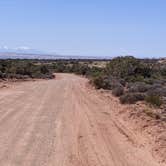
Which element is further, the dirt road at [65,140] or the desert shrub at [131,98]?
the desert shrub at [131,98]

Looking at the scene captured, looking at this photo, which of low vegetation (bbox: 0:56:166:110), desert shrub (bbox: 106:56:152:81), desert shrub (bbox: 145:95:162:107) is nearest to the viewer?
desert shrub (bbox: 145:95:162:107)

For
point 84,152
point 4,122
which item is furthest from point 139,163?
point 4,122

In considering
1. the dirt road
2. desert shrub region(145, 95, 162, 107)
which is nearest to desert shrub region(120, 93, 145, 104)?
desert shrub region(145, 95, 162, 107)

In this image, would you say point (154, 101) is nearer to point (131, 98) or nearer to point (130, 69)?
point (131, 98)

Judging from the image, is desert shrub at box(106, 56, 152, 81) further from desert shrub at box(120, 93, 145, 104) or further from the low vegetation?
desert shrub at box(120, 93, 145, 104)

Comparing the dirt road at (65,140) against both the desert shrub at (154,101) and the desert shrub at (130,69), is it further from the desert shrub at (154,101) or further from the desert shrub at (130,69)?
the desert shrub at (130,69)

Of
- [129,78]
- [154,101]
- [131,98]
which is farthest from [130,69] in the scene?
[154,101]

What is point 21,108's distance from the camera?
74.5 ft

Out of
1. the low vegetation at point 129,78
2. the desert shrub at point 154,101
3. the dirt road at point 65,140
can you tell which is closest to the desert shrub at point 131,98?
the low vegetation at point 129,78

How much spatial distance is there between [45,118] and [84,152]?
728 cm

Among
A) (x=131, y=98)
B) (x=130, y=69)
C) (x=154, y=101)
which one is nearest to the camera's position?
(x=154, y=101)

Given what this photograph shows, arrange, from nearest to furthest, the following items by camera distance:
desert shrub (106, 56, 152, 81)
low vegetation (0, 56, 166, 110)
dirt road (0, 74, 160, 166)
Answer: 1. dirt road (0, 74, 160, 166)
2. low vegetation (0, 56, 166, 110)
3. desert shrub (106, 56, 152, 81)

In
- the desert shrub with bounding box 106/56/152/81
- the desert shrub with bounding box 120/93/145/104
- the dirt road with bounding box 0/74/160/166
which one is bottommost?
the desert shrub with bounding box 106/56/152/81

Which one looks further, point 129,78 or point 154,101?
point 129,78
